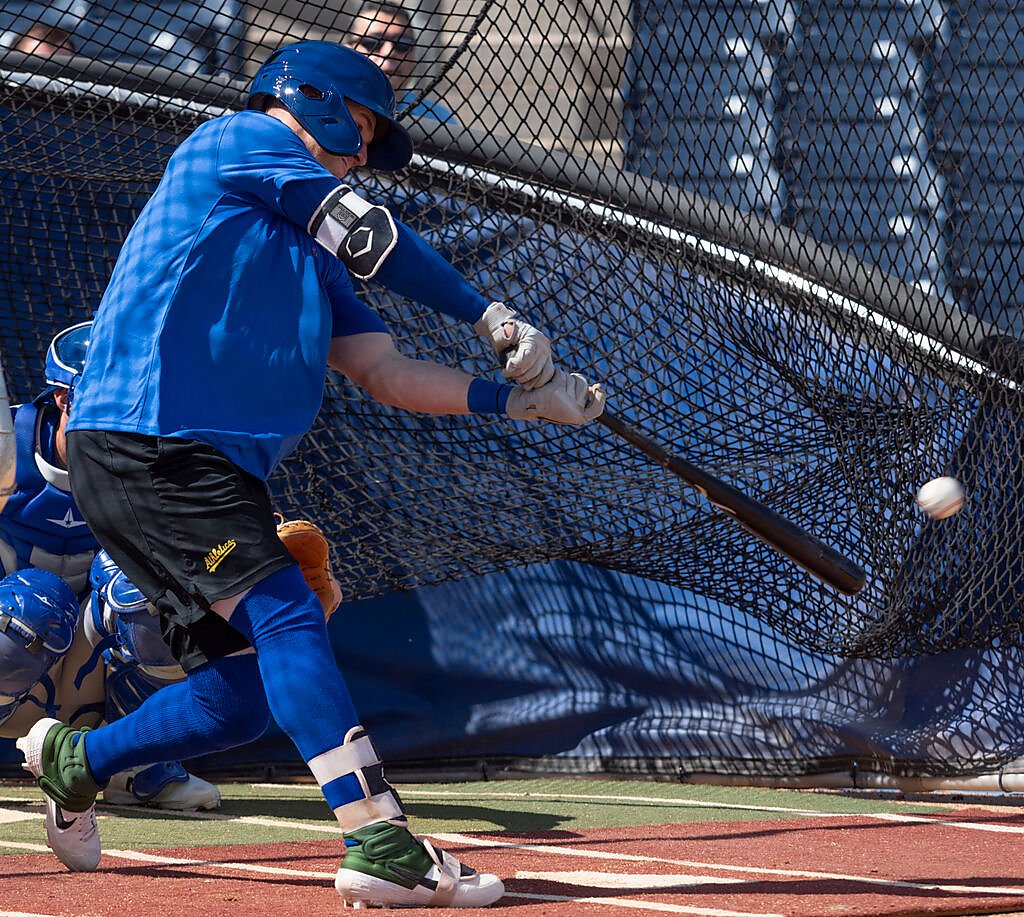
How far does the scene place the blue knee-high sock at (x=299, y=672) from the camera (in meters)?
1.94

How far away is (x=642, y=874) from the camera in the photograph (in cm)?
225

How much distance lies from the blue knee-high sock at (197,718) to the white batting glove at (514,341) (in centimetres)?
57

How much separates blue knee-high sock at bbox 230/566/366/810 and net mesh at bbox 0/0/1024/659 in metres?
1.97

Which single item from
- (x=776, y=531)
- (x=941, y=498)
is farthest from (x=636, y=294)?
(x=776, y=531)

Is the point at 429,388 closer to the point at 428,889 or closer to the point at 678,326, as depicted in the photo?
Answer: the point at 428,889

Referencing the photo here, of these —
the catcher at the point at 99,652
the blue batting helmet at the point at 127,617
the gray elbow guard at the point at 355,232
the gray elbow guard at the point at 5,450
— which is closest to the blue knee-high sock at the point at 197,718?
the gray elbow guard at the point at 5,450

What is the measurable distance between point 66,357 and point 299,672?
1.53 metres

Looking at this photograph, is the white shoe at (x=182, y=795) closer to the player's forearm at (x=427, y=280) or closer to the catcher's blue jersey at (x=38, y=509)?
the catcher's blue jersey at (x=38, y=509)

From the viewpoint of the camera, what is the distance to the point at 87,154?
154 inches

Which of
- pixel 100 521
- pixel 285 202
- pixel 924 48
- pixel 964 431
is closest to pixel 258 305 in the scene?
pixel 285 202

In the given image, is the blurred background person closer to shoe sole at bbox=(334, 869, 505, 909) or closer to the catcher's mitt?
the catcher's mitt

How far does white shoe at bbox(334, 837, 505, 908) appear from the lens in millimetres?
1890

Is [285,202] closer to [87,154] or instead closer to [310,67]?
[310,67]

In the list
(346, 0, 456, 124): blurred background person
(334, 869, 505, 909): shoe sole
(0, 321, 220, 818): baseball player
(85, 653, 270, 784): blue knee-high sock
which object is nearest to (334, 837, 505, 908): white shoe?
(334, 869, 505, 909): shoe sole
